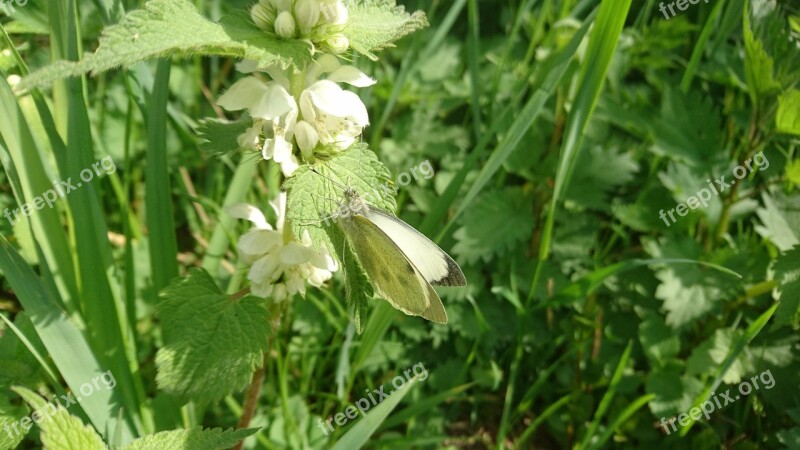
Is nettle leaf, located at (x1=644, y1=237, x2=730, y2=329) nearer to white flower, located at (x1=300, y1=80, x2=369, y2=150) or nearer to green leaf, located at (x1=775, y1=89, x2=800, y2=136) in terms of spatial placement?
green leaf, located at (x1=775, y1=89, x2=800, y2=136)

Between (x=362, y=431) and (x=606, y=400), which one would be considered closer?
(x=362, y=431)

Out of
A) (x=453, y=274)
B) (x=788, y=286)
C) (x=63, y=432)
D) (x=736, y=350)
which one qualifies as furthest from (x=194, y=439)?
(x=788, y=286)

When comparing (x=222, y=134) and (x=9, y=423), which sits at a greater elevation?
(x=222, y=134)

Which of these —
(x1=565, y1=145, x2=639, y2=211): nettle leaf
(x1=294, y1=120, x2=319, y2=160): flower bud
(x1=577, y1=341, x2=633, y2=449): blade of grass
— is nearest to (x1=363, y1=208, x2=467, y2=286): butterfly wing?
(x1=294, y1=120, x2=319, y2=160): flower bud

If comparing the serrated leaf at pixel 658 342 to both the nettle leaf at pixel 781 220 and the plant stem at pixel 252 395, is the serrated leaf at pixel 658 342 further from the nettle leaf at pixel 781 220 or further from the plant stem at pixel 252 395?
the plant stem at pixel 252 395

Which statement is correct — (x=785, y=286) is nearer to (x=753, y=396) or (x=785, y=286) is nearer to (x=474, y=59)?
(x=753, y=396)

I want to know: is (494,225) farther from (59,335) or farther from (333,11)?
(59,335)

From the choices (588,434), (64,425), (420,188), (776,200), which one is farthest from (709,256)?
(64,425)
